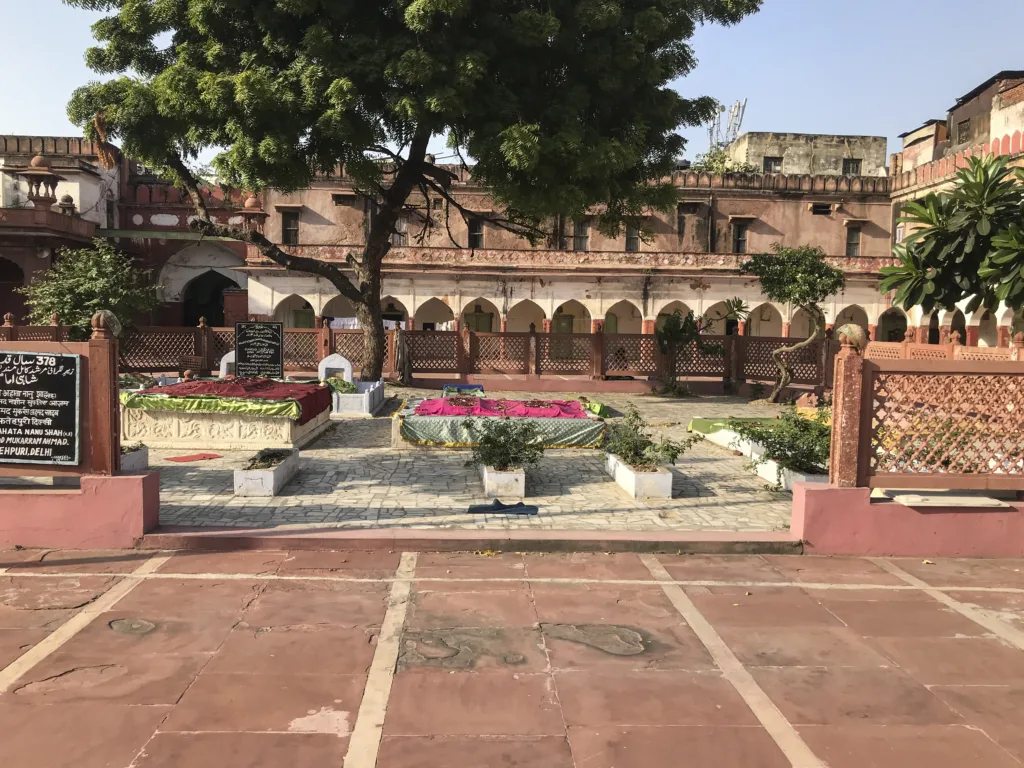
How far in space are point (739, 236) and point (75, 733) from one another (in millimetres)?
30323

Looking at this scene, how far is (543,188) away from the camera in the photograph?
13531mm

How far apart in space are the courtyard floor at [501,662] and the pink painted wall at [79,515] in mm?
172

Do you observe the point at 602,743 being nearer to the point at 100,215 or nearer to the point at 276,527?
the point at 276,527

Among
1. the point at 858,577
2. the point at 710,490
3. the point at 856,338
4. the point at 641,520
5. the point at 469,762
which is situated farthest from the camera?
the point at 710,490

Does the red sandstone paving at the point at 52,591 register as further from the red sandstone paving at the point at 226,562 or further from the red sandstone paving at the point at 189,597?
the red sandstone paving at the point at 226,562

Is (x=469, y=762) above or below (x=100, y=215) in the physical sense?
below

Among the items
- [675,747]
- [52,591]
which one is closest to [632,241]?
[52,591]

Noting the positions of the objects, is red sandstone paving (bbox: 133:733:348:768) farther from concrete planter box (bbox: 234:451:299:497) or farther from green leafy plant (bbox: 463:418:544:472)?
green leafy plant (bbox: 463:418:544:472)

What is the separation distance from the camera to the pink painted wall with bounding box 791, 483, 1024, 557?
21.2 feet

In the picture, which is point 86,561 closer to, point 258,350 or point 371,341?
point 258,350

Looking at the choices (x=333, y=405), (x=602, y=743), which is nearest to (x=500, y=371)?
(x=333, y=405)

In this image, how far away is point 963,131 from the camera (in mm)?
29719

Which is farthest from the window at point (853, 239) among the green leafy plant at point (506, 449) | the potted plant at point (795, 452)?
the green leafy plant at point (506, 449)

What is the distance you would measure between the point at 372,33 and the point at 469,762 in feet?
41.2
